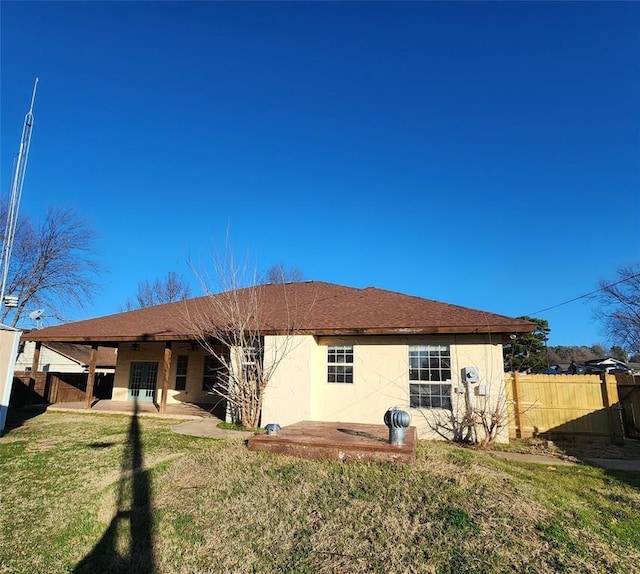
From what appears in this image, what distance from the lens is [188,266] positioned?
11406 millimetres

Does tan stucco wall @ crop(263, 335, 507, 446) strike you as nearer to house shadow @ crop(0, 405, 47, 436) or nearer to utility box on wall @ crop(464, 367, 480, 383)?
utility box on wall @ crop(464, 367, 480, 383)

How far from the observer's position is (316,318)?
11602 mm

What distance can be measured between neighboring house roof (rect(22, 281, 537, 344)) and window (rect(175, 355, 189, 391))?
227cm

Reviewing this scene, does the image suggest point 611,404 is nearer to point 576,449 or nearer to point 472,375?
point 576,449

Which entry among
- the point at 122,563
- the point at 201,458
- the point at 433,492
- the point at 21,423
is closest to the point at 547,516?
the point at 433,492

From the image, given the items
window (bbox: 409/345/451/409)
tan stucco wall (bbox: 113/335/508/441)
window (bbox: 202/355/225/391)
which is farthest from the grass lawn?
window (bbox: 202/355/225/391)

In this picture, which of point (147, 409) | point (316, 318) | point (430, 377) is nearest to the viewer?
point (430, 377)

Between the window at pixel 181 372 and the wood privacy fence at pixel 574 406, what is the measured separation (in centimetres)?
1254

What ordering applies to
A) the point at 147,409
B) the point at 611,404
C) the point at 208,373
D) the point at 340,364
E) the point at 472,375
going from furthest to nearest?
the point at 208,373
the point at 147,409
the point at 340,364
the point at 611,404
the point at 472,375

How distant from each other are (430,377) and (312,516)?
624 centimetres

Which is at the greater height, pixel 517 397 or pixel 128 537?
pixel 517 397

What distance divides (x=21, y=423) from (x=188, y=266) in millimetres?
6951

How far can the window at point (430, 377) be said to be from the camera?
396 inches

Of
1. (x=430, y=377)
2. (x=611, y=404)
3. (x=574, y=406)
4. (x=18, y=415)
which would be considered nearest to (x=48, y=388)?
(x=18, y=415)
